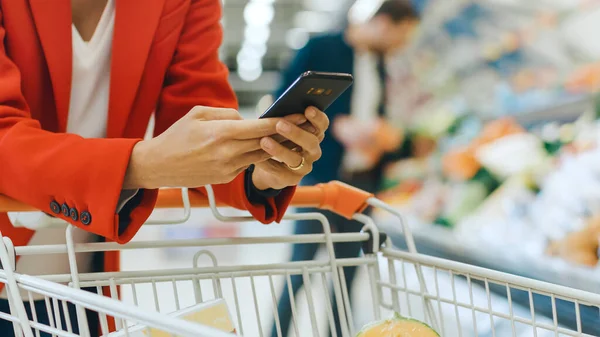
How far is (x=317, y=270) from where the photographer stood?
1.20m

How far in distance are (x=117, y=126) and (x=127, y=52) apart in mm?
146

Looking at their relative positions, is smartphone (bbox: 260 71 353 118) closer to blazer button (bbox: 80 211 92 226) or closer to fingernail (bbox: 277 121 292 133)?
fingernail (bbox: 277 121 292 133)

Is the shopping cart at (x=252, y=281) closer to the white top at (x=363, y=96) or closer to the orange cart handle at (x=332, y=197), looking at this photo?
the orange cart handle at (x=332, y=197)

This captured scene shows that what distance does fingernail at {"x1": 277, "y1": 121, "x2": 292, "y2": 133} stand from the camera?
82 cm

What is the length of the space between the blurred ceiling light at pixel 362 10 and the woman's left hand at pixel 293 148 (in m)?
2.67

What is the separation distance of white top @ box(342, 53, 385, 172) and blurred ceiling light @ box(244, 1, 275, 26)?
5.07 meters

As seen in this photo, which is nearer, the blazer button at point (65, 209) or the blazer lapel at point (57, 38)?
the blazer button at point (65, 209)

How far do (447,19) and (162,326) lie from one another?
310 cm

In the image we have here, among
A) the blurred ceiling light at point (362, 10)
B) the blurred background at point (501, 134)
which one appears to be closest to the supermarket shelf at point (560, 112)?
the blurred background at point (501, 134)

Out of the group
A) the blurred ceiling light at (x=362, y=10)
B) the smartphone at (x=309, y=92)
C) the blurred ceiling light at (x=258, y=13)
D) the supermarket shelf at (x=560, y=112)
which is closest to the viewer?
the smartphone at (x=309, y=92)

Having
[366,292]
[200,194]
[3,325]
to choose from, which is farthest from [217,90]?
[366,292]

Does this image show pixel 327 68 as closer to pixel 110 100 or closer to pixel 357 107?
pixel 357 107

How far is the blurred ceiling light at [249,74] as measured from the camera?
13623 mm

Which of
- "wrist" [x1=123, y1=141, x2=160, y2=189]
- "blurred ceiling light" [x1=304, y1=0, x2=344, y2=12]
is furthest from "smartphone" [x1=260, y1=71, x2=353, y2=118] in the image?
"blurred ceiling light" [x1=304, y1=0, x2=344, y2=12]
